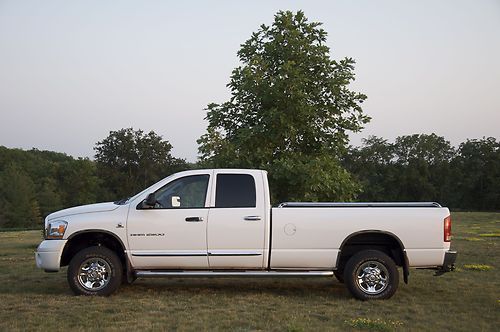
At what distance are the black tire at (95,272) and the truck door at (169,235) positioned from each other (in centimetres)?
35

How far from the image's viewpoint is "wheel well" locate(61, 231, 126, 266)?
9.02 metres

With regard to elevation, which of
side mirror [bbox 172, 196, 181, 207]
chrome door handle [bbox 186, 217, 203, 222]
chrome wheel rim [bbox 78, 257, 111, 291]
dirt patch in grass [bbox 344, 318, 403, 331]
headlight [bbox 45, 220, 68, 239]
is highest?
side mirror [bbox 172, 196, 181, 207]

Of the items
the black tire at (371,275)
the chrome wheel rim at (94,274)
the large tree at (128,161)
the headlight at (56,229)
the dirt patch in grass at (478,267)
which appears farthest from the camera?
the large tree at (128,161)

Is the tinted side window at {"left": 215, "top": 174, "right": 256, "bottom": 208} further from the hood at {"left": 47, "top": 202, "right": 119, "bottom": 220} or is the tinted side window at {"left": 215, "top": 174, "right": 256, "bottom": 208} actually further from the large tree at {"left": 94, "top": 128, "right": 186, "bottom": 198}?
the large tree at {"left": 94, "top": 128, "right": 186, "bottom": 198}

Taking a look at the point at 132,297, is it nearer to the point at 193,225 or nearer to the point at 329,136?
the point at 193,225

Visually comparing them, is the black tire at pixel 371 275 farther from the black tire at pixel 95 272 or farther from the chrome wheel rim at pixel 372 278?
the black tire at pixel 95 272

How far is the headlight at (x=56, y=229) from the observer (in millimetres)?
8891

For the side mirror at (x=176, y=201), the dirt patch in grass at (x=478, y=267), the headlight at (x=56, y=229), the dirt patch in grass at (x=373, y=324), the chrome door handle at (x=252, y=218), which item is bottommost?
the dirt patch in grass at (x=373, y=324)

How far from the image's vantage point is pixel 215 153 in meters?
16.4

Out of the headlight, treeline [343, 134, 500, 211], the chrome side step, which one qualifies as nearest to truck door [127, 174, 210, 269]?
the chrome side step

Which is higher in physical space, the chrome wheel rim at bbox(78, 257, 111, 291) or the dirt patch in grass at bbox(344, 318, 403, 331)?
the chrome wheel rim at bbox(78, 257, 111, 291)

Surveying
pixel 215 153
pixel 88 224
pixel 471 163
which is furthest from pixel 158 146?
pixel 88 224

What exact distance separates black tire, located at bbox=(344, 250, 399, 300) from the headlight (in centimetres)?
445

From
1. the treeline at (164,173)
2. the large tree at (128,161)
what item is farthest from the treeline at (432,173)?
the large tree at (128,161)
